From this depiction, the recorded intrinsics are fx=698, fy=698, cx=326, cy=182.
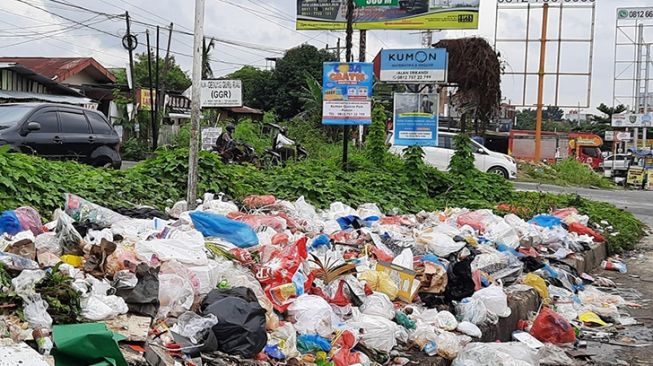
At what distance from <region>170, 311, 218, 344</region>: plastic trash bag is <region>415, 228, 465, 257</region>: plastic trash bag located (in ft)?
11.1

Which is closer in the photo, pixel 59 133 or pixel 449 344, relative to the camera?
pixel 449 344

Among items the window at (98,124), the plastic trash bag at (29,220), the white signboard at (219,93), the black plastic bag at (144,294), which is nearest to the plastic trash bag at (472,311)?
the black plastic bag at (144,294)

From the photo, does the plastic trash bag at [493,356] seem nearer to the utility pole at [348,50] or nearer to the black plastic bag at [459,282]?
the black plastic bag at [459,282]

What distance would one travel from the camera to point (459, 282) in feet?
20.5

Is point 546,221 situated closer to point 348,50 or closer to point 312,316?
point 348,50

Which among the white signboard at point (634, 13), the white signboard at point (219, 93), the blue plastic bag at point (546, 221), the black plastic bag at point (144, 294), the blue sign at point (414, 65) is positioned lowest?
the blue plastic bag at point (546, 221)

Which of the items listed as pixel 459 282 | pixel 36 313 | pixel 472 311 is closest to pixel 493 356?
pixel 472 311

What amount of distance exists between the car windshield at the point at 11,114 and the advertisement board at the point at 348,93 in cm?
508

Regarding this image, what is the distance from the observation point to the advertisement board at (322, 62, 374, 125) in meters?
12.6

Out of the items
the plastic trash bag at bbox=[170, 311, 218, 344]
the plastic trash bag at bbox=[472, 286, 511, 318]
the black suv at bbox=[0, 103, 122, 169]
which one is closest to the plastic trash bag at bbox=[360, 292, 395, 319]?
the plastic trash bag at bbox=[472, 286, 511, 318]

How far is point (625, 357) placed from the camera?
6.04 m

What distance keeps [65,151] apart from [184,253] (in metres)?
7.24

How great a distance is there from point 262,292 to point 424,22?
885 inches

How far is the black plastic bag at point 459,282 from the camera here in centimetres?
617
